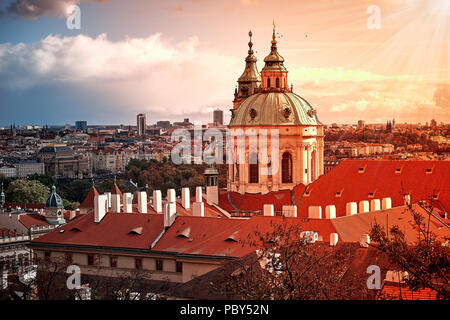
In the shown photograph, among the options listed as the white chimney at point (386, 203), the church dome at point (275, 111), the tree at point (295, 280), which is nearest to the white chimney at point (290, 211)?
the white chimney at point (386, 203)

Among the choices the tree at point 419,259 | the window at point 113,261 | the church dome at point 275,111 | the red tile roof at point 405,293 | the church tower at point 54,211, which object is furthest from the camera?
the church tower at point 54,211

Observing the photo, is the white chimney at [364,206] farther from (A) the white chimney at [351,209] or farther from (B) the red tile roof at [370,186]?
(B) the red tile roof at [370,186]

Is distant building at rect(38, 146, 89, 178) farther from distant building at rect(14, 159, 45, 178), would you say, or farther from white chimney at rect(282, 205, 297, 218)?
white chimney at rect(282, 205, 297, 218)

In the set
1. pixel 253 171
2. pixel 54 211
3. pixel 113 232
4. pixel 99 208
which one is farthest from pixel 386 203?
pixel 54 211

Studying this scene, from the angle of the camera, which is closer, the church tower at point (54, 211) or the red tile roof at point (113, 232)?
the red tile roof at point (113, 232)

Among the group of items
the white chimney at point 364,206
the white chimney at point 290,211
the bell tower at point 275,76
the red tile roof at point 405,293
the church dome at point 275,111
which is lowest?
the white chimney at point 290,211

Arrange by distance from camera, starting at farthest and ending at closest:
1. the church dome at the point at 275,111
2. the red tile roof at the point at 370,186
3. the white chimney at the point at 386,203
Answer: the church dome at the point at 275,111 < the red tile roof at the point at 370,186 < the white chimney at the point at 386,203
